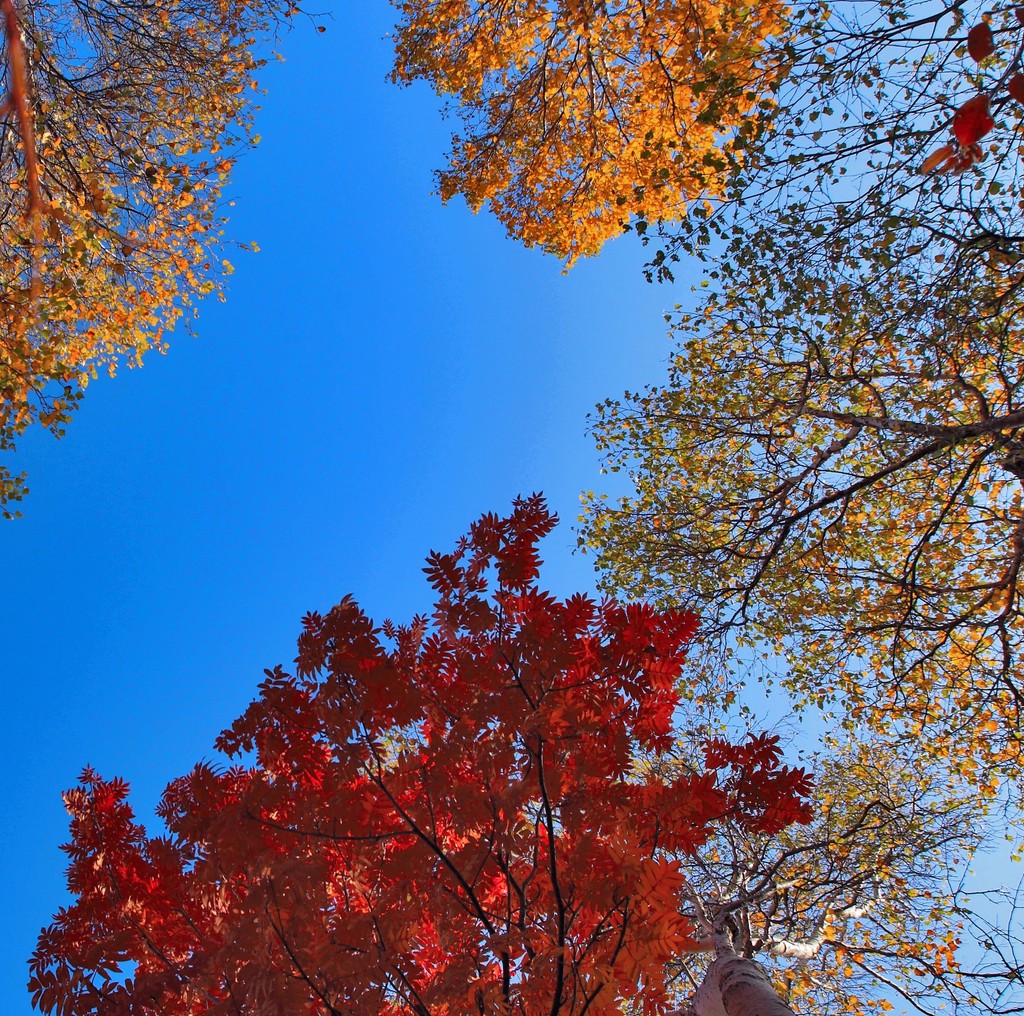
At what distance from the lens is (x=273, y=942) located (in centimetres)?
327

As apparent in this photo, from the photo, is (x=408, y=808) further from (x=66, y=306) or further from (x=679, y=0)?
(x=679, y=0)

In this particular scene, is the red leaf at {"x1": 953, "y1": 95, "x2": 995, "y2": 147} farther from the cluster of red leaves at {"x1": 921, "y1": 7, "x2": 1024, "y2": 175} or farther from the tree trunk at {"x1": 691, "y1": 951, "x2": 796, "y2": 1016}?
the tree trunk at {"x1": 691, "y1": 951, "x2": 796, "y2": 1016}

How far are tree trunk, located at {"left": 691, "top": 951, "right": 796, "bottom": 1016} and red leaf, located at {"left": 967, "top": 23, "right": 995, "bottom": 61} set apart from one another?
4422 mm

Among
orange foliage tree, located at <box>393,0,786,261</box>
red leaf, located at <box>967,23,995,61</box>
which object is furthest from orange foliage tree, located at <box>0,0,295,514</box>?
red leaf, located at <box>967,23,995,61</box>

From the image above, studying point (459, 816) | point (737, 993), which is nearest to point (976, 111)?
point (459, 816)

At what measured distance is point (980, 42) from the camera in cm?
147

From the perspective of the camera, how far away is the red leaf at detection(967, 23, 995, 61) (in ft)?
4.70

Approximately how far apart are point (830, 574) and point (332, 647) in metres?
6.26

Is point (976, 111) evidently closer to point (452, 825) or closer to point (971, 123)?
point (971, 123)

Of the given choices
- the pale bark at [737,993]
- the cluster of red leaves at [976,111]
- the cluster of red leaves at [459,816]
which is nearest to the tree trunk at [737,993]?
the pale bark at [737,993]

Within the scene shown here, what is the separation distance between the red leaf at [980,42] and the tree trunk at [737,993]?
4422 millimetres

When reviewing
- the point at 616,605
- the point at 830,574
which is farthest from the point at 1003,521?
the point at 616,605

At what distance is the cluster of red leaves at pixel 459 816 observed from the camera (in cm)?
316

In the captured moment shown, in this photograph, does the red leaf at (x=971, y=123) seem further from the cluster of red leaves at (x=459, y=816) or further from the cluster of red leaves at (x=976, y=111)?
the cluster of red leaves at (x=459, y=816)
